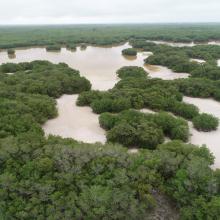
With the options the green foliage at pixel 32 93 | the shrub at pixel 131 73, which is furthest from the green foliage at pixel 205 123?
the shrub at pixel 131 73

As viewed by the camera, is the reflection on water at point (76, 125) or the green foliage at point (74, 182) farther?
the reflection on water at point (76, 125)

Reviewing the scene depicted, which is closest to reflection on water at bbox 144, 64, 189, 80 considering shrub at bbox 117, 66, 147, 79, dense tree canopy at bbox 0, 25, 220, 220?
shrub at bbox 117, 66, 147, 79

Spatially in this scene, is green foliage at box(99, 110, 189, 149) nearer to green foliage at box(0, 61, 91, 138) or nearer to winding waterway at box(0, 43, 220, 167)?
winding waterway at box(0, 43, 220, 167)

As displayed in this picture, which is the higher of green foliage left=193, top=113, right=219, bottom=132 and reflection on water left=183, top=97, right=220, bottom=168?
green foliage left=193, top=113, right=219, bottom=132

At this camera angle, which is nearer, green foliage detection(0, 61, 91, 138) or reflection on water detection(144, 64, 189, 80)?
green foliage detection(0, 61, 91, 138)

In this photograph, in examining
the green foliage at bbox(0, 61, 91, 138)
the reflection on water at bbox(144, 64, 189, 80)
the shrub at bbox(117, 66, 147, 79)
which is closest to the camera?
the green foliage at bbox(0, 61, 91, 138)

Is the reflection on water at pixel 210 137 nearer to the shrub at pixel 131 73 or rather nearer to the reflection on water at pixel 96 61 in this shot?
the shrub at pixel 131 73

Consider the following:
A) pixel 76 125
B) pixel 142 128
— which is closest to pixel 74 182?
pixel 142 128
